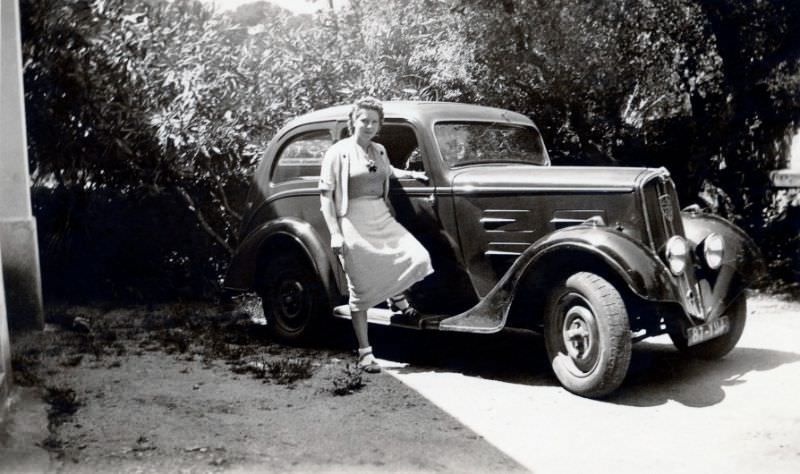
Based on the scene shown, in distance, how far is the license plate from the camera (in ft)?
14.8

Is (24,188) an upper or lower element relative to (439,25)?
lower

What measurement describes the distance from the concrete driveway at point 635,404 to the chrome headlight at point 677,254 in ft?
2.47

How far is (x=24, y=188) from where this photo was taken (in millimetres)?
5523

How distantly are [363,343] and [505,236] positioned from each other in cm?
122

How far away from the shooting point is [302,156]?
20.1 feet

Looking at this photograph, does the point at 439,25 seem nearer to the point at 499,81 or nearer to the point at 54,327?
the point at 499,81

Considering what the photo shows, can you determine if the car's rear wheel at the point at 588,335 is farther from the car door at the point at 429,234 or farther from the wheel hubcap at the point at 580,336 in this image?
the car door at the point at 429,234

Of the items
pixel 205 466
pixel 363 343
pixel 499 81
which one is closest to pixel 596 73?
pixel 499 81

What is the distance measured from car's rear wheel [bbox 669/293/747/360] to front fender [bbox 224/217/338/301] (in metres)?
2.40

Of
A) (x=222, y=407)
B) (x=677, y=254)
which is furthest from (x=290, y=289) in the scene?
(x=677, y=254)

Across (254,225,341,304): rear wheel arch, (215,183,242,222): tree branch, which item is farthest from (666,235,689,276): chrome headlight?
(215,183,242,222): tree branch

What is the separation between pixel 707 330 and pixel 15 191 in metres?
4.66

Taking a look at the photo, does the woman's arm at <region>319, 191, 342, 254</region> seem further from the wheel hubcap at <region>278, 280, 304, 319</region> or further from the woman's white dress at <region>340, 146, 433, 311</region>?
the wheel hubcap at <region>278, 280, 304, 319</region>

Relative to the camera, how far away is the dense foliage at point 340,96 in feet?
23.1
